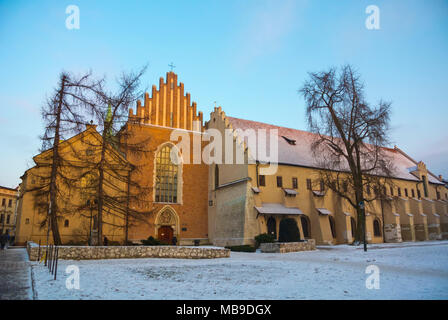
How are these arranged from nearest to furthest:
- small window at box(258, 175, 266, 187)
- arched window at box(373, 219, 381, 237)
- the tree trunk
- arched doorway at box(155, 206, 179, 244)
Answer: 1. the tree trunk
2. small window at box(258, 175, 266, 187)
3. arched doorway at box(155, 206, 179, 244)
4. arched window at box(373, 219, 381, 237)

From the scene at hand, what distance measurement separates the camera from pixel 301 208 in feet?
104

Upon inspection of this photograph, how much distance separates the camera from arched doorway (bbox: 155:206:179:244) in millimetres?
31375

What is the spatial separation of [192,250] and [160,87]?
19830 millimetres

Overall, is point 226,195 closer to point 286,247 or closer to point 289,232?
point 289,232

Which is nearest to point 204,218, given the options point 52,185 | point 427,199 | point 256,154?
point 256,154

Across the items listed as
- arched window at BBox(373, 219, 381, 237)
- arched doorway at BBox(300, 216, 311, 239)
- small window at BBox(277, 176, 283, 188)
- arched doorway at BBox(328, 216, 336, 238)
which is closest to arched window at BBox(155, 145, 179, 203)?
small window at BBox(277, 176, 283, 188)

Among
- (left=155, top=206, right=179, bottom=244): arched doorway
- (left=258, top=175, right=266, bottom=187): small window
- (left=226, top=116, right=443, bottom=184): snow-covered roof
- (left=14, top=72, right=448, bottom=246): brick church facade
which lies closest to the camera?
(left=14, top=72, right=448, bottom=246): brick church facade

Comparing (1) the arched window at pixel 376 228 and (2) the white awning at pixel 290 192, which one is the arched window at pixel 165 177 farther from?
(1) the arched window at pixel 376 228

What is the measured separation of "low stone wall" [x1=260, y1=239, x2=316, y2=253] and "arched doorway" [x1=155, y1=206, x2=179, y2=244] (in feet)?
36.8

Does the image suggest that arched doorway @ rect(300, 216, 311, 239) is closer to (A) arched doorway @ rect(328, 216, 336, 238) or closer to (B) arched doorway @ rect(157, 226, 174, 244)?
(A) arched doorway @ rect(328, 216, 336, 238)

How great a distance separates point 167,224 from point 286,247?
13.6m

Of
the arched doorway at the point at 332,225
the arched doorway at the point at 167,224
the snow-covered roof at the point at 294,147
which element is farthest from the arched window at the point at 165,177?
the arched doorway at the point at 332,225

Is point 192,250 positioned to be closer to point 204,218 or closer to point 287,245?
point 287,245
